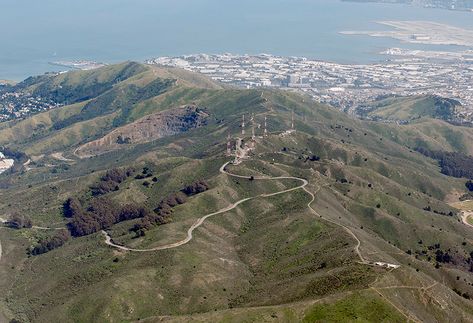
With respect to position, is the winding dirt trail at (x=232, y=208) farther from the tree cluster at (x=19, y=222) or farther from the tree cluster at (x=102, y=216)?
the tree cluster at (x=19, y=222)

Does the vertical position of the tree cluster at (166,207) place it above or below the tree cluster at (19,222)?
above

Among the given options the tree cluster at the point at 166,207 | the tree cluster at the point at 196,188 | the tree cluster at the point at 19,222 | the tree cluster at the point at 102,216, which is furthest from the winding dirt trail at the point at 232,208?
the tree cluster at the point at 19,222

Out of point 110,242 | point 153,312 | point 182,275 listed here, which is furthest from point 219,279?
point 110,242

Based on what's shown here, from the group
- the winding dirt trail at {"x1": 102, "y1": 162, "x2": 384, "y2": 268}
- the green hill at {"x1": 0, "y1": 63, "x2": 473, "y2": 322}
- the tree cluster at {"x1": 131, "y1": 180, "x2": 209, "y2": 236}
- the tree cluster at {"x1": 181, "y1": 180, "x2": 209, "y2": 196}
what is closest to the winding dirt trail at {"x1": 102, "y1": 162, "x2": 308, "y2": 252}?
the winding dirt trail at {"x1": 102, "y1": 162, "x2": 384, "y2": 268}

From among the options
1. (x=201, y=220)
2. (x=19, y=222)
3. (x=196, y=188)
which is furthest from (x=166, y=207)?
(x=19, y=222)

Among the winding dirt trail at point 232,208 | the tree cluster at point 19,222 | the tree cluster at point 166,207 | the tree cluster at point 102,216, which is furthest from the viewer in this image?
the tree cluster at point 19,222

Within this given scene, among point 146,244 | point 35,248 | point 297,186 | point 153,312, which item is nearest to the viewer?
point 153,312

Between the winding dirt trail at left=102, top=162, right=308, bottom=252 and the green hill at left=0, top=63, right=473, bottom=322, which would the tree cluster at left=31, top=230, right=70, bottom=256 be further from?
the winding dirt trail at left=102, top=162, right=308, bottom=252

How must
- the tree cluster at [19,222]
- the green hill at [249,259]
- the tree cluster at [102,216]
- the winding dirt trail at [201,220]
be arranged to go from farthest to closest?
the tree cluster at [19,222] → the tree cluster at [102,216] → the winding dirt trail at [201,220] → the green hill at [249,259]

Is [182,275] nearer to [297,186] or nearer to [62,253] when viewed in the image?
[62,253]
